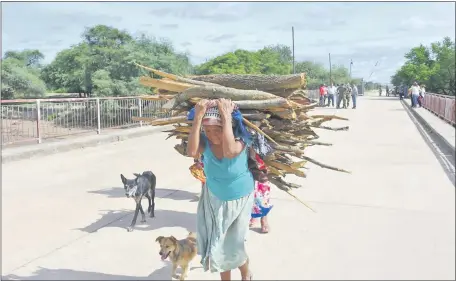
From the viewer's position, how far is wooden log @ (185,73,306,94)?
3414 mm

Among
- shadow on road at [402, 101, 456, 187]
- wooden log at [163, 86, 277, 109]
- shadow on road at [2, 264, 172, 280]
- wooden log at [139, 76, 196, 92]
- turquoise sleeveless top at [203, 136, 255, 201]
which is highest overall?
wooden log at [139, 76, 196, 92]

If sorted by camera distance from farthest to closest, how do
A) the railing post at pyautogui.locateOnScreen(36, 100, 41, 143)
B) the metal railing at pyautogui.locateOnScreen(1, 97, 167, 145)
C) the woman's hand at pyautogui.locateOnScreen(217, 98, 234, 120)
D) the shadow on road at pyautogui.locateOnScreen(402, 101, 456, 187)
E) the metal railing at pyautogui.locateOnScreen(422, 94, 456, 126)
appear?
the metal railing at pyautogui.locateOnScreen(422, 94, 456, 126), the railing post at pyautogui.locateOnScreen(36, 100, 41, 143), the metal railing at pyautogui.locateOnScreen(1, 97, 167, 145), the shadow on road at pyautogui.locateOnScreen(402, 101, 456, 187), the woman's hand at pyautogui.locateOnScreen(217, 98, 234, 120)

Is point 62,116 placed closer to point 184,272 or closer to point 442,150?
point 442,150

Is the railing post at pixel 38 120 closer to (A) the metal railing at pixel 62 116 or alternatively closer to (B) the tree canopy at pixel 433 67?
(A) the metal railing at pixel 62 116

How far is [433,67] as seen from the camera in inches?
1558

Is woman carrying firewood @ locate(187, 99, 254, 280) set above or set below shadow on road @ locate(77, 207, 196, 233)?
above

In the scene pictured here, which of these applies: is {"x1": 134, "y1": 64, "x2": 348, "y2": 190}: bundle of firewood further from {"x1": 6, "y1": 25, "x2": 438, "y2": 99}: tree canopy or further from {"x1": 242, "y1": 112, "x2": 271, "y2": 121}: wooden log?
{"x1": 6, "y1": 25, "x2": 438, "y2": 99}: tree canopy

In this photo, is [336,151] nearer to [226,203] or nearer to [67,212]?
[67,212]

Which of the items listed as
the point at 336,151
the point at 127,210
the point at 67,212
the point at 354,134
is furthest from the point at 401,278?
the point at 354,134

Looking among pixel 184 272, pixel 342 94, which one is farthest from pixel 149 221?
pixel 342 94

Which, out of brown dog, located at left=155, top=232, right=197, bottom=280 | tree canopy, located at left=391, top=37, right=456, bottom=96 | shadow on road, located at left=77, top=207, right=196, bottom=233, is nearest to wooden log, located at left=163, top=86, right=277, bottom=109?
brown dog, located at left=155, top=232, right=197, bottom=280

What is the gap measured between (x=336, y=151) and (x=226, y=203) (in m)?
7.07

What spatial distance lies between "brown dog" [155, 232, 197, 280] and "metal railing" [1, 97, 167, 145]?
564 centimetres

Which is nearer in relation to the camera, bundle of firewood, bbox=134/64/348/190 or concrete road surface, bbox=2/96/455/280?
bundle of firewood, bbox=134/64/348/190
